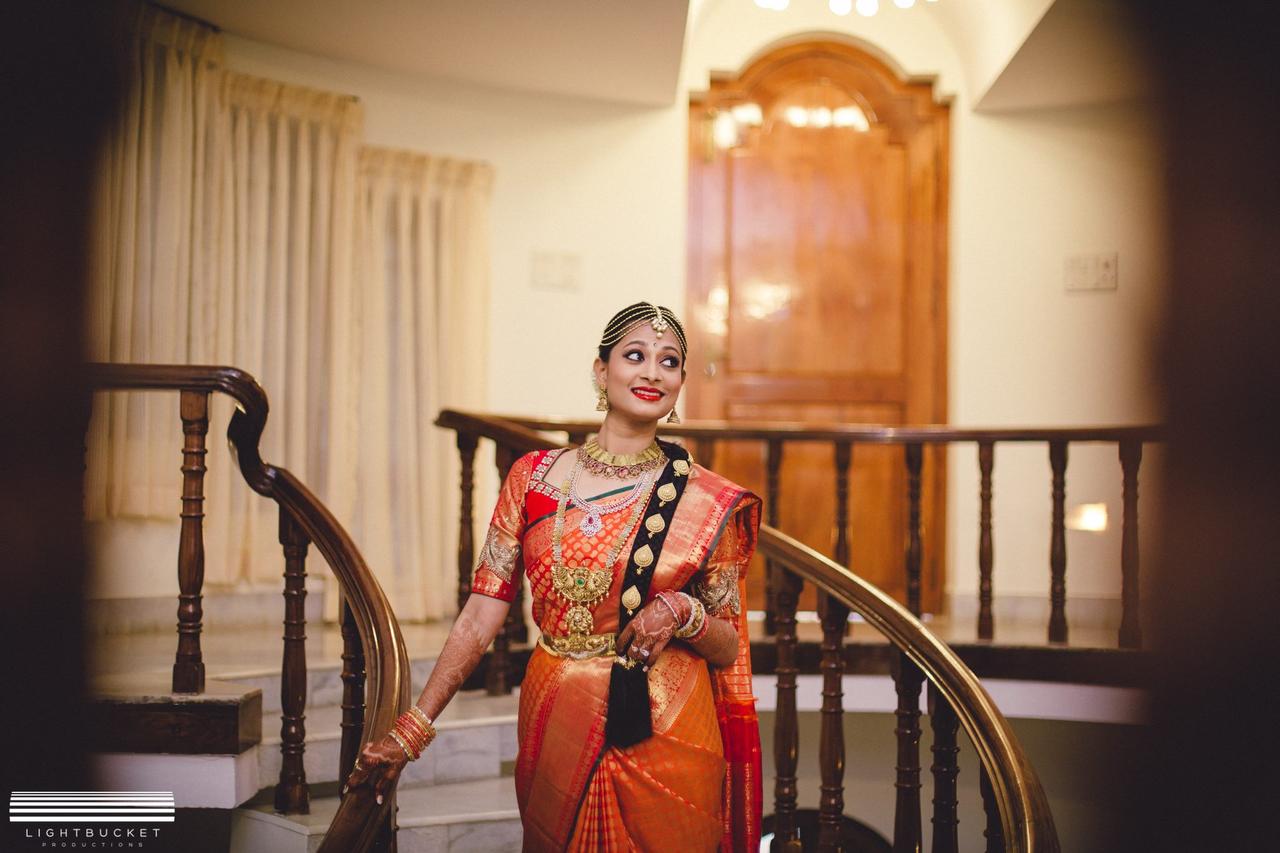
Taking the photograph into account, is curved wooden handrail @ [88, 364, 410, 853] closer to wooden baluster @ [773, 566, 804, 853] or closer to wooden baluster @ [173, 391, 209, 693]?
wooden baluster @ [173, 391, 209, 693]

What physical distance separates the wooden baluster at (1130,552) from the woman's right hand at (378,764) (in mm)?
2758

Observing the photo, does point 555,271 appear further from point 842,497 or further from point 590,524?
point 590,524

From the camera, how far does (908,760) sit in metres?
2.16

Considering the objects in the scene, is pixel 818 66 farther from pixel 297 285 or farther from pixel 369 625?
pixel 369 625

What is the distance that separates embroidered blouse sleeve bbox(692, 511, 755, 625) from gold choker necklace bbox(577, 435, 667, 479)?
0.16 metres

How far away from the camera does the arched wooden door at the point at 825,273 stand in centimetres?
507

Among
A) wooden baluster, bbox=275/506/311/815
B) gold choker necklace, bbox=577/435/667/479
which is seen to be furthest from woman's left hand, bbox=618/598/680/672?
wooden baluster, bbox=275/506/311/815

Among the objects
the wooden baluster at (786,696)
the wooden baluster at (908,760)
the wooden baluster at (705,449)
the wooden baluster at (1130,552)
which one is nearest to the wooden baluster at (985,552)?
the wooden baluster at (1130,552)

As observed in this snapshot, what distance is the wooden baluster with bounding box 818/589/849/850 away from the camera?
7.52 feet

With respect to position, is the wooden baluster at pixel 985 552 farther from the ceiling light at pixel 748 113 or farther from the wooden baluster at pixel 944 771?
the ceiling light at pixel 748 113

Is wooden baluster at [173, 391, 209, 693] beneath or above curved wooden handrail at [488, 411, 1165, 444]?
beneath

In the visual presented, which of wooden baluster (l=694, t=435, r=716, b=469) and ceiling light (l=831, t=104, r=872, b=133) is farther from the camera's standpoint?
ceiling light (l=831, t=104, r=872, b=133)

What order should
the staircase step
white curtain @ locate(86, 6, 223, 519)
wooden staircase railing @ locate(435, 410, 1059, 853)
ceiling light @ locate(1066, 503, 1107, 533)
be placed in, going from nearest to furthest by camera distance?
wooden staircase railing @ locate(435, 410, 1059, 853), the staircase step, white curtain @ locate(86, 6, 223, 519), ceiling light @ locate(1066, 503, 1107, 533)

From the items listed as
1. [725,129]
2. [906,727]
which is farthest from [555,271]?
[906,727]
